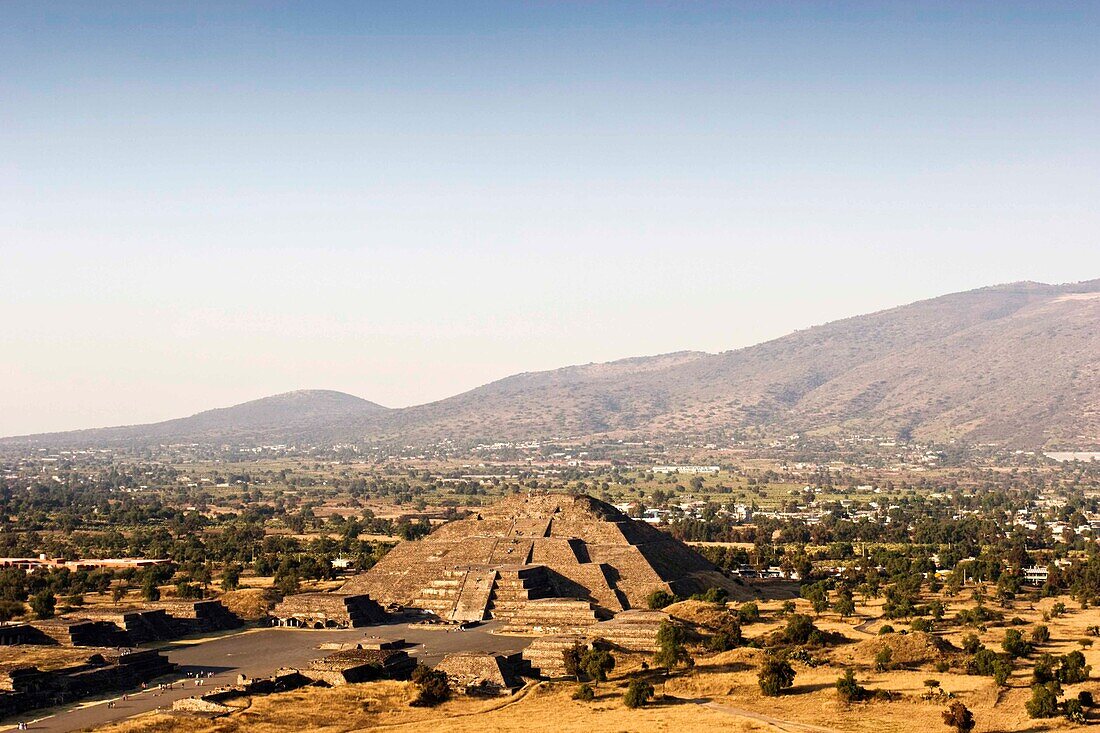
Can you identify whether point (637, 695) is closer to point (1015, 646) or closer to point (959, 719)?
point (959, 719)

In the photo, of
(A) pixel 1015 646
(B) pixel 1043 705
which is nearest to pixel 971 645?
(A) pixel 1015 646

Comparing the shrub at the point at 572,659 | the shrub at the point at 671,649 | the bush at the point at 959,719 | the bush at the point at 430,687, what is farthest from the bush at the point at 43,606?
the bush at the point at 959,719

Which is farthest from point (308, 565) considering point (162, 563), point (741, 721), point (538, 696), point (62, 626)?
point (741, 721)

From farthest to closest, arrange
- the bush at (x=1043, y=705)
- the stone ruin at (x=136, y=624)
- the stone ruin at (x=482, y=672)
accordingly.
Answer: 1. the stone ruin at (x=136, y=624)
2. the stone ruin at (x=482, y=672)
3. the bush at (x=1043, y=705)

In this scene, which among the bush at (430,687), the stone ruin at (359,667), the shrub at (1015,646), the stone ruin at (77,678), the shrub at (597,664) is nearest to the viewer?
the stone ruin at (77,678)

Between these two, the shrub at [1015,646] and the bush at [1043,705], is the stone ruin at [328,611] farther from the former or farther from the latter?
the bush at [1043,705]
